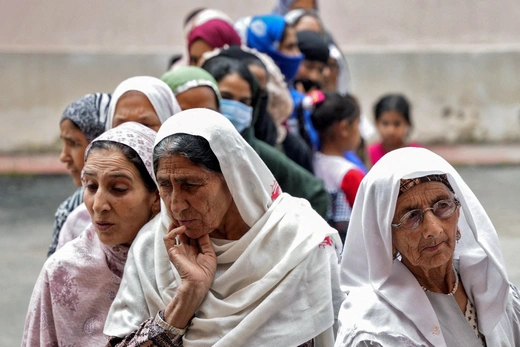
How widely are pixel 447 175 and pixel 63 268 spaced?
1.45 m

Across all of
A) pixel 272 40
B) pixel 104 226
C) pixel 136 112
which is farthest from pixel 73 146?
pixel 272 40

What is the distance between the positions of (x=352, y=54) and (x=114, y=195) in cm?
1046

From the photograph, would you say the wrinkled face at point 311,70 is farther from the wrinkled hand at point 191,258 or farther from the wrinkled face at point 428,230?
the wrinkled face at point 428,230

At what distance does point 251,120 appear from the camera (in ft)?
14.8

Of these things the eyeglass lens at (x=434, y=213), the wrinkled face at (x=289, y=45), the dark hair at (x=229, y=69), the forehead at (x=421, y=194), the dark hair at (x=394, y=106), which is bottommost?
the dark hair at (x=394, y=106)

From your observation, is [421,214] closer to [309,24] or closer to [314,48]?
[314,48]

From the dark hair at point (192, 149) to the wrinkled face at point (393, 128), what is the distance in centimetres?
407

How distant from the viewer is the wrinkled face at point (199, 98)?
13.5 feet

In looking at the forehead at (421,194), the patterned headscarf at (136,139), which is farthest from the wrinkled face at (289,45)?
the forehead at (421,194)

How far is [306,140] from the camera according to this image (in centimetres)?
573

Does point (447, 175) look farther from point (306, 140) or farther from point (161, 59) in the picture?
point (161, 59)

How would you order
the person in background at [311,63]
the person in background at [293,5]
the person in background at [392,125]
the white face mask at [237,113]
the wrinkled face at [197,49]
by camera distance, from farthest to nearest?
1. the person in background at [293,5]
2. the person in background at [392,125]
3. the person in background at [311,63]
4. the wrinkled face at [197,49]
5. the white face mask at [237,113]

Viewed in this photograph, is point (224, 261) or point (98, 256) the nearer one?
point (224, 261)

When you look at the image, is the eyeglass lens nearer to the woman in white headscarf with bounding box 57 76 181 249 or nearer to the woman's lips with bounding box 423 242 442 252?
the woman's lips with bounding box 423 242 442 252
